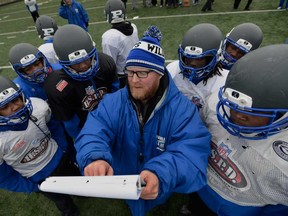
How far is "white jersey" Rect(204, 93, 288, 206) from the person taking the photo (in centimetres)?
131

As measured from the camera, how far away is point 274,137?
1339 millimetres

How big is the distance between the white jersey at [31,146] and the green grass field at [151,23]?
1.12m

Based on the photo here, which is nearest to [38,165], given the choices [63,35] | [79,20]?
[63,35]

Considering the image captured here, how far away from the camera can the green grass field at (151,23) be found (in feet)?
9.80

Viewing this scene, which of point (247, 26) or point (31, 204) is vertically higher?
point (247, 26)

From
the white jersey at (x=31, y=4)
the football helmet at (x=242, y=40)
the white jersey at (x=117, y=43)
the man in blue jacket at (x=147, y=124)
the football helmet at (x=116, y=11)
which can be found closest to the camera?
the man in blue jacket at (x=147, y=124)

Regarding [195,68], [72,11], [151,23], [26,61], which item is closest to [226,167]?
[195,68]

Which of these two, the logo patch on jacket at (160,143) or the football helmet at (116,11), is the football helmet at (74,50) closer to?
the logo patch on jacket at (160,143)

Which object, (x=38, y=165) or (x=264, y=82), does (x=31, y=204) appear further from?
(x=264, y=82)

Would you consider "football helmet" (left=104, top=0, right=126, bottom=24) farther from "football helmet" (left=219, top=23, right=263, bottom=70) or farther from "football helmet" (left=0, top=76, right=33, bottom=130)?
"football helmet" (left=0, top=76, right=33, bottom=130)

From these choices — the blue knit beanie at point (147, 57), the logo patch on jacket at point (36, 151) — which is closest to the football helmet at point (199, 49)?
the blue knit beanie at point (147, 57)

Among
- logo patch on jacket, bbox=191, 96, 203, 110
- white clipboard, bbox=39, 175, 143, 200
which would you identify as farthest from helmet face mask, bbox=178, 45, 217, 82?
white clipboard, bbox=39, 175, 143, 200

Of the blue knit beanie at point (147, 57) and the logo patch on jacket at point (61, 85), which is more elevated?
the blue knit beanie at point (147, 57)

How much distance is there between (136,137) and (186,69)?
96 cm
